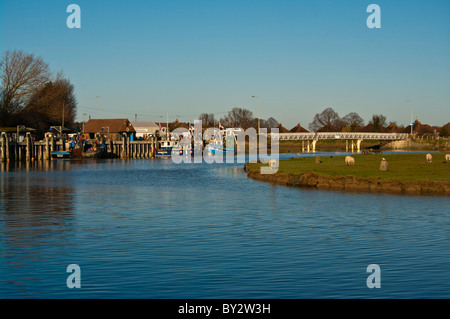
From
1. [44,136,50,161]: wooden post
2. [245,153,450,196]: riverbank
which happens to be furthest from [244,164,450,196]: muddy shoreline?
[44,136,50,161]: wooden post

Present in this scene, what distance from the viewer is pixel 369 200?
42.1 m

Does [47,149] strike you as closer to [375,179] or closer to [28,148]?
[28,148]

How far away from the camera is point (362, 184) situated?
49.8 m

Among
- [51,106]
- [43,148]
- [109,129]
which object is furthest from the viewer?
[109,129]

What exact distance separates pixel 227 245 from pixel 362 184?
2666 cm

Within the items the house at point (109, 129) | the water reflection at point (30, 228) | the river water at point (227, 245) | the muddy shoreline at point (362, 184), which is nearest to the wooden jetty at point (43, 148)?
the house at point (109, 129)

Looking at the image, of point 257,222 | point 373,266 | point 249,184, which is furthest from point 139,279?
point 249,184

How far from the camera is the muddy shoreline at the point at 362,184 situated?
150 ft

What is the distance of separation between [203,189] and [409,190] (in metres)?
18.7

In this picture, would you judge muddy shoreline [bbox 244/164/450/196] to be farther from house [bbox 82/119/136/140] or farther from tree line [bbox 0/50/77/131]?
house [bbox 82/119/136/140]

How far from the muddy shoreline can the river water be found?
116 inches

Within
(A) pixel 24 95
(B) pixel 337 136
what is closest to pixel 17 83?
(A) pixel 24 95

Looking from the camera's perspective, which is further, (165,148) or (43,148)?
(165,148)
